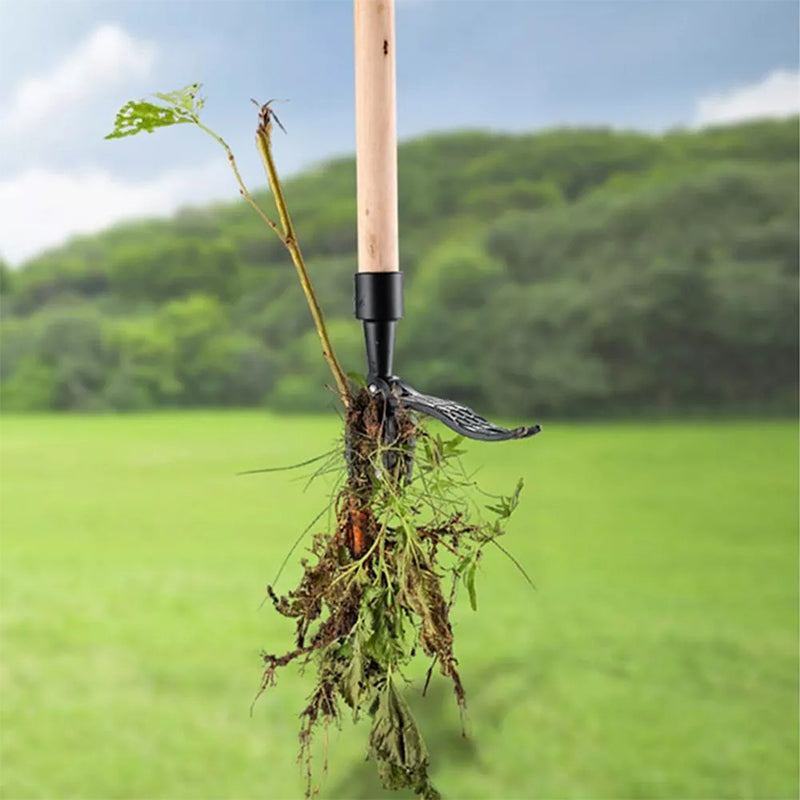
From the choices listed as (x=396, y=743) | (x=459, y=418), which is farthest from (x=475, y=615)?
(x=459, y=418)

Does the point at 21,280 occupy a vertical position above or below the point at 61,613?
above

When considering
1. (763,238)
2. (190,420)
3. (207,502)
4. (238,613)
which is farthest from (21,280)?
(763,238)

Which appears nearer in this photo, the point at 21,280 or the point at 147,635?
the point at 147,635

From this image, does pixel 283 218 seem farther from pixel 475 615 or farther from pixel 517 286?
pixel 517 286

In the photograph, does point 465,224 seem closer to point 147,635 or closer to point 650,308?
point 650,308

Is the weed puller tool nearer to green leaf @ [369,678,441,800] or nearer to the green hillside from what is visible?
green leaf @ [369,678,441,800]

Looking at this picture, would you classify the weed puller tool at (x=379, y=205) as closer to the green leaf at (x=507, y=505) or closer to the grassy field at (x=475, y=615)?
the green leaf at (x=507, y=505)

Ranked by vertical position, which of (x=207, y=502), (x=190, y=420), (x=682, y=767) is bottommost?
(x=682, y=767)
